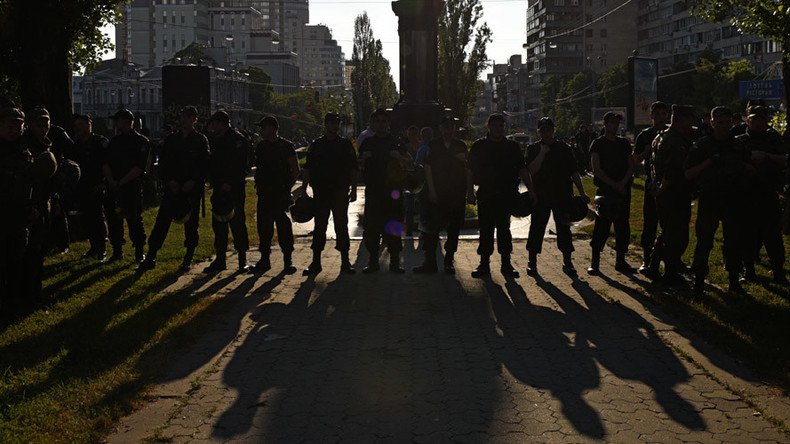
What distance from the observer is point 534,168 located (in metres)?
12.0

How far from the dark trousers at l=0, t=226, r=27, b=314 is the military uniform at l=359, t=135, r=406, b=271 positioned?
411cm

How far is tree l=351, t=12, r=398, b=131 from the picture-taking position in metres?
83.7

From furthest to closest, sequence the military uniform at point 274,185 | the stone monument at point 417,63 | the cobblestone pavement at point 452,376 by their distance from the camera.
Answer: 1. the stone monument at point 417,63
2. the military uniform at point 274,185
3. the cobblestone pavement at point 452,376

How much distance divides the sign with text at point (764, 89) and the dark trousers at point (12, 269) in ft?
70.0

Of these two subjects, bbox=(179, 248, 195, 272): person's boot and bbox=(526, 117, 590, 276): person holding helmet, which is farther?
bbox=(179, 248, 195, 272): person's boot

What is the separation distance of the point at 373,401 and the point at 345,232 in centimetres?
603

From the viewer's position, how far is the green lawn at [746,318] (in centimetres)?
739

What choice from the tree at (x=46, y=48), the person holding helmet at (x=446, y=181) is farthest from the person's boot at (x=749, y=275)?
the tree at (x=46, y=48)

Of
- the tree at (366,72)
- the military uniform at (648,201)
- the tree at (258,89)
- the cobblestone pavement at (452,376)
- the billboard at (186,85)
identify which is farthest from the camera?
the tree at (258,89)

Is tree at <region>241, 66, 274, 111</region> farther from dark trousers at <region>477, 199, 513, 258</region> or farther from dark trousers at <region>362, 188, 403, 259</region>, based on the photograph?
dark trousers at <region>477, 199, 513, 258</region>

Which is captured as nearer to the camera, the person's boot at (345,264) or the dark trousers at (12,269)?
the dark trousers at (12,269)

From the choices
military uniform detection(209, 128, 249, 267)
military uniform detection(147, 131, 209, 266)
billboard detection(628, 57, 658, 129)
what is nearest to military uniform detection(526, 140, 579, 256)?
military uniform detection(209, 128, 249, 267)

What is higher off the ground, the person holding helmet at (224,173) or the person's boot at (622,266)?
the person holding helmet at (224,173)

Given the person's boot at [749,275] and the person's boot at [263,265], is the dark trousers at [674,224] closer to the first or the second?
the person's boot at [749,275]
